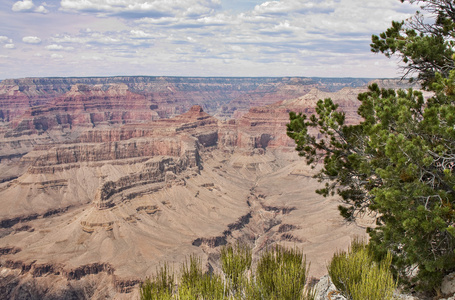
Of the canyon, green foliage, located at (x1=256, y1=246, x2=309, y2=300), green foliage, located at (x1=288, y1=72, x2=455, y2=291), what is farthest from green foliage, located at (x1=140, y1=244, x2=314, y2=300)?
the canyon

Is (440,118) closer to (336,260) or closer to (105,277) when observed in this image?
(336,260)

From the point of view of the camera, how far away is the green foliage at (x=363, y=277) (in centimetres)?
1499

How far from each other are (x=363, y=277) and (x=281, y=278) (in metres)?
3.51

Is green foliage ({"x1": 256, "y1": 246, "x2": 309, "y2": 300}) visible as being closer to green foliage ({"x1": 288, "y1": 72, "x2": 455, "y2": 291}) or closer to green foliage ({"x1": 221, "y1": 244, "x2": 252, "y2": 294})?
green foliage ({"x1": 221, "y1": 244, "x2": 252, "y2": 294})

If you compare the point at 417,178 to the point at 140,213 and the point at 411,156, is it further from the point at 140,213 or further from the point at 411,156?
the point at 140,213

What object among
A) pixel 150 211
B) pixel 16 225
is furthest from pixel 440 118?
pixel 16 225

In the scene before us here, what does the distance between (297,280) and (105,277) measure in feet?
216

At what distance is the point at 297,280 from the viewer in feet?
55.4

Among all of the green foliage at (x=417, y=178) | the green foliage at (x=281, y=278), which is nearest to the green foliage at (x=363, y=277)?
the green foliage at (x=417, y=178)

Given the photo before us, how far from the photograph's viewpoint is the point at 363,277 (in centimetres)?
1561

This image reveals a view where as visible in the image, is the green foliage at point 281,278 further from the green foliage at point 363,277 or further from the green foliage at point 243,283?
the green foliage at point 363,277

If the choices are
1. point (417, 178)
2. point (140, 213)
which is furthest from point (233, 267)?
point (140, 213)

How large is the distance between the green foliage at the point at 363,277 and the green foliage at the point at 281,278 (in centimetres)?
235

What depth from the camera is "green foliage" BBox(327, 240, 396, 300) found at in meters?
15.0
